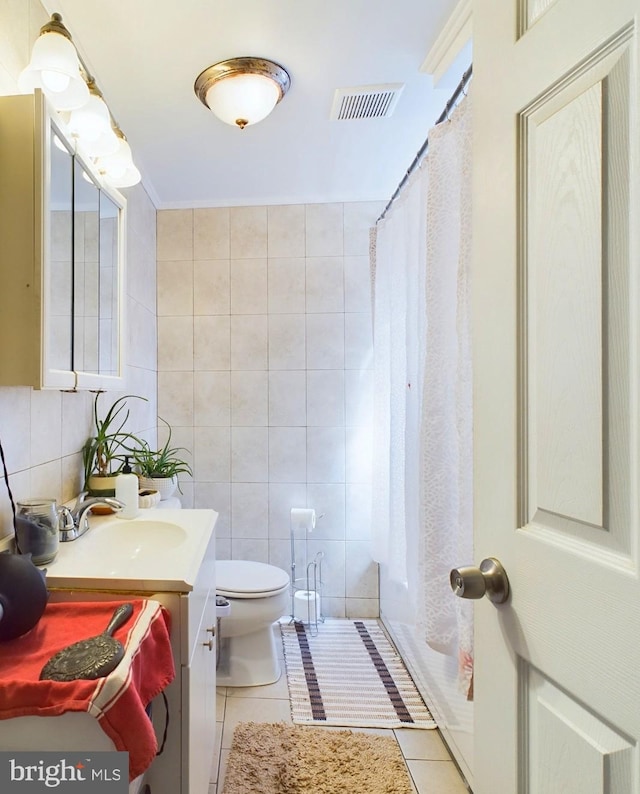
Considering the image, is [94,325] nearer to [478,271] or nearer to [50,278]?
[50,278]

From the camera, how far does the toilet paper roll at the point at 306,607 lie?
2.32 meters

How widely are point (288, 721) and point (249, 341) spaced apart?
178 centimetres

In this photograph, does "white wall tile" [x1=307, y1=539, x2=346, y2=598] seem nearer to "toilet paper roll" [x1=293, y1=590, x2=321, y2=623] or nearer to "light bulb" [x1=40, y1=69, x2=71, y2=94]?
"toilet paper roll" [x1=293, y1=590, x2=321, y2=623]

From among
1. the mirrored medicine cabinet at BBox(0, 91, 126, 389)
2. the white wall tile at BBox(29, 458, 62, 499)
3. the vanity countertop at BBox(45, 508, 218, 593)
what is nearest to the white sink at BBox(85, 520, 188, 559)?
the vanity countertop at BBox(45, 508, 218, 593)

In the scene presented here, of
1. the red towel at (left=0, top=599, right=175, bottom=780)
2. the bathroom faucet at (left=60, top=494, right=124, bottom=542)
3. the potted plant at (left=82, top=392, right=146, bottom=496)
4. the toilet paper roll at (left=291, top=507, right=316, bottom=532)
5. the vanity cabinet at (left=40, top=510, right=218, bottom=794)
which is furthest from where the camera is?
the toilet paper roll at (left=291, top=507, right=316, bottom=532)

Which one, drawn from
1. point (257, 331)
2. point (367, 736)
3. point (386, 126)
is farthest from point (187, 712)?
point (386, 126)

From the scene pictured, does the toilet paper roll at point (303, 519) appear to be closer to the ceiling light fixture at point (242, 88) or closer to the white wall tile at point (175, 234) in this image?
the white wall tile at point (175, 234)

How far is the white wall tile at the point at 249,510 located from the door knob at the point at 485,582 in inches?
73.6

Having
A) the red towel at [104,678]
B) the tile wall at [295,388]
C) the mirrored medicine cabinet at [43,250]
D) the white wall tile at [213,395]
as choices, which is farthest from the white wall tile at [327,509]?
the red towel at [104,678]

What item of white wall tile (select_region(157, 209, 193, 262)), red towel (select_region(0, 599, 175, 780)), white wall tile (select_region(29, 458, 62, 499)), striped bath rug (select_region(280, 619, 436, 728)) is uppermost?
white wall tile (select_region(157, 209, 193, 262))

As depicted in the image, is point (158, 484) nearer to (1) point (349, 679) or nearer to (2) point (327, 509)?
(2) point (327, 509)

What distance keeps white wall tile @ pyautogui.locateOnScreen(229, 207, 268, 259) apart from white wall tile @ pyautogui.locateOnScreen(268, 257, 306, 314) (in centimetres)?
11

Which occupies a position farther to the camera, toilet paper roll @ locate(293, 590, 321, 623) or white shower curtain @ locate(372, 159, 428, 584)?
toilet paper roll @ locate(293, 590, 321, 623)

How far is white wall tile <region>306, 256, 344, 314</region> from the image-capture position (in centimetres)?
243
